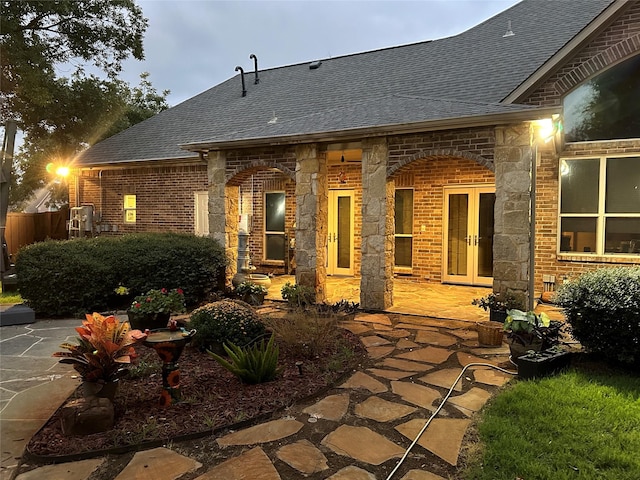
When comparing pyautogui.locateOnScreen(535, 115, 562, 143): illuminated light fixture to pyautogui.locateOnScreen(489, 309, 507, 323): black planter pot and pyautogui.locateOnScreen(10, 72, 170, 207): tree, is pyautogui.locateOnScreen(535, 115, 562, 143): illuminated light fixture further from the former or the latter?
pyautogui.locateOnScreen(10, 72, 170, 207): tree

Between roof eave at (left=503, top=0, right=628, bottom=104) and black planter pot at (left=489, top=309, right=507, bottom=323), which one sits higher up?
roof eave at (left=503, top=0, right=628, bottom=104)

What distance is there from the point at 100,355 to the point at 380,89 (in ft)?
31.9

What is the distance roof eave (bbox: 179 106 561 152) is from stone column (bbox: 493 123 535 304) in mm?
284

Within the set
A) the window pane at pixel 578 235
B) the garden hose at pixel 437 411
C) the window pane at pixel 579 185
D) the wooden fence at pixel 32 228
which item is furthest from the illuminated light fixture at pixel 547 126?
the wooden fence at pixel 32 228

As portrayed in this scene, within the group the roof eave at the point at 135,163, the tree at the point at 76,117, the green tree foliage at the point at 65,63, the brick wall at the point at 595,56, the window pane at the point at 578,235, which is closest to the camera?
the brick wall at the point at 595,56

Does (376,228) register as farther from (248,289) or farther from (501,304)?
(248,289)

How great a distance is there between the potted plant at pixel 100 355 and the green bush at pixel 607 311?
430cm

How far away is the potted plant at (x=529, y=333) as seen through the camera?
15.2 ft

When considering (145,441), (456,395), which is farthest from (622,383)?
(145,441)

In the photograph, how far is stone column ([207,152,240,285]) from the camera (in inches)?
364

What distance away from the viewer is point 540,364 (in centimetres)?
427

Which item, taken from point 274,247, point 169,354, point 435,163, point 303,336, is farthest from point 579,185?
point 169,354

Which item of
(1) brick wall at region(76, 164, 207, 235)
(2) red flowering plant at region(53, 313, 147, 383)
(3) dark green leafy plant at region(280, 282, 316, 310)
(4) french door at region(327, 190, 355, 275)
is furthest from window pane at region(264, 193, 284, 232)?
(2) red flowering plant at region(53, 313, 147, 383)

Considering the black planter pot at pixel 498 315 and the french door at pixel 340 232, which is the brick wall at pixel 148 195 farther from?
the black planter pot at pixel 498 315
